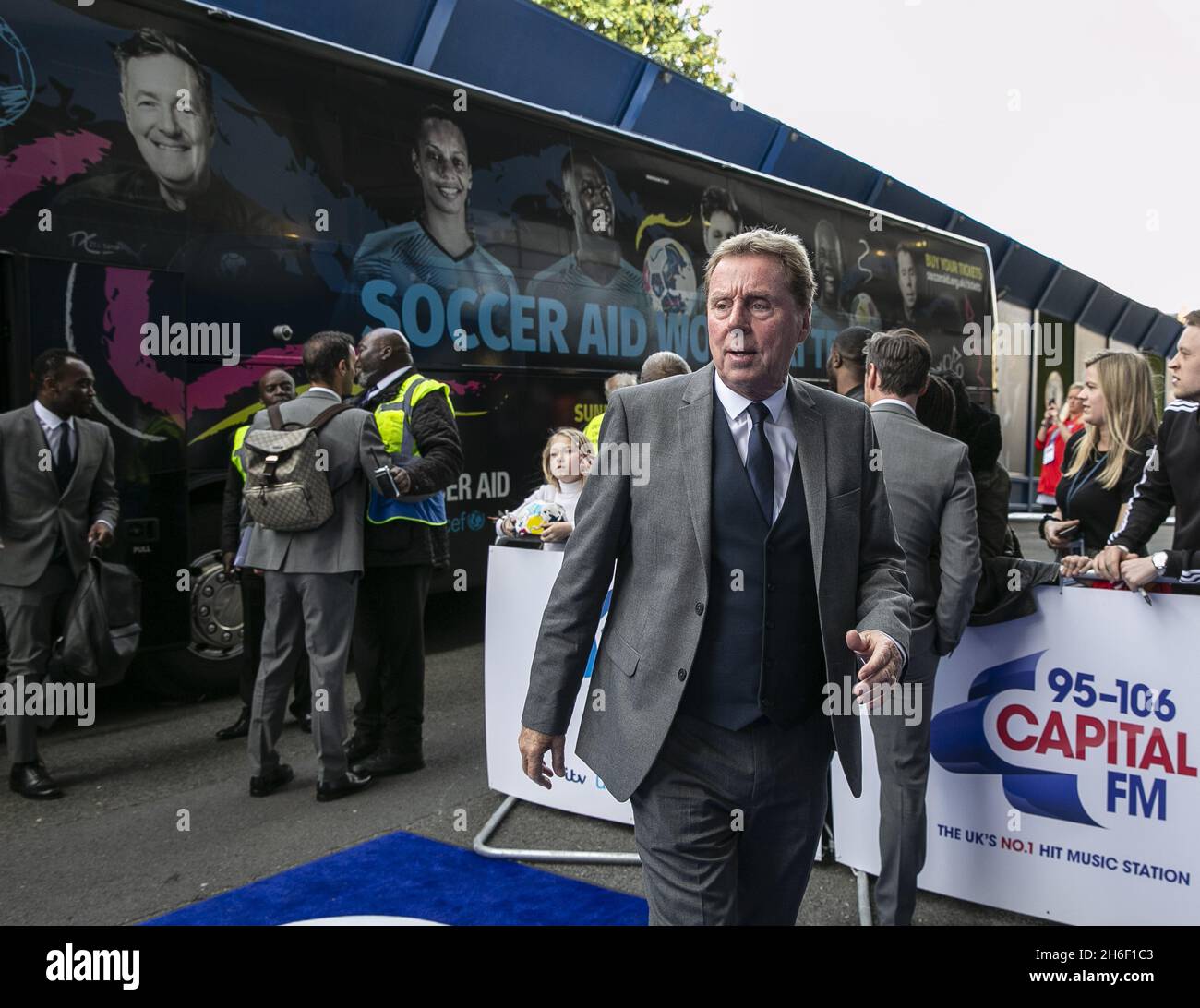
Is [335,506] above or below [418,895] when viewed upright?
above

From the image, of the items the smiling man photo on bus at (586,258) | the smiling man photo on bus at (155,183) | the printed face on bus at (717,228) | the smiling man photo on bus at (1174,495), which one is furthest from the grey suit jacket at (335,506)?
the printed face on bus at (717,228)

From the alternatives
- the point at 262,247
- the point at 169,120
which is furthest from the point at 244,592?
the point at 169,120

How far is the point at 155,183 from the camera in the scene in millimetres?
6180

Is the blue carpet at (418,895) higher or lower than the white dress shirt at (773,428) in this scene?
lower

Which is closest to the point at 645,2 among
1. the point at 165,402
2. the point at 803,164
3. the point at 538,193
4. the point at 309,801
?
the point at 803,164

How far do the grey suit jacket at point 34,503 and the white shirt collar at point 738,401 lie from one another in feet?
13.0

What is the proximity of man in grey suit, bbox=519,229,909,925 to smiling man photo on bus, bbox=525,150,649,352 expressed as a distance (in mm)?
6496

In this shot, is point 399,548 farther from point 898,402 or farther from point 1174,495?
point 1174,495

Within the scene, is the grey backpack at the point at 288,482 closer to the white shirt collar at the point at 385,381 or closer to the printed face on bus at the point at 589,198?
the white shirt collar at the point at 385,381

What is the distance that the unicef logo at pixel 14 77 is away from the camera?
217 inches

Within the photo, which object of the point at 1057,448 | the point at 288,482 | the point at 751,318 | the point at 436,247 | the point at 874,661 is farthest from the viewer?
the point at 1057,448

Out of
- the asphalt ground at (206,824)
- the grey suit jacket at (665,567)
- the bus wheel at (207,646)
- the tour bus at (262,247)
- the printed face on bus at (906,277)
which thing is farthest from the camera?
the printed face on bus at (906,277)

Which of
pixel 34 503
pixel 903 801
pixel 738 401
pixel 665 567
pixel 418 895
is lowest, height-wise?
pixel 418 895

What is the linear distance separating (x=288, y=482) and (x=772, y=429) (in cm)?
310
